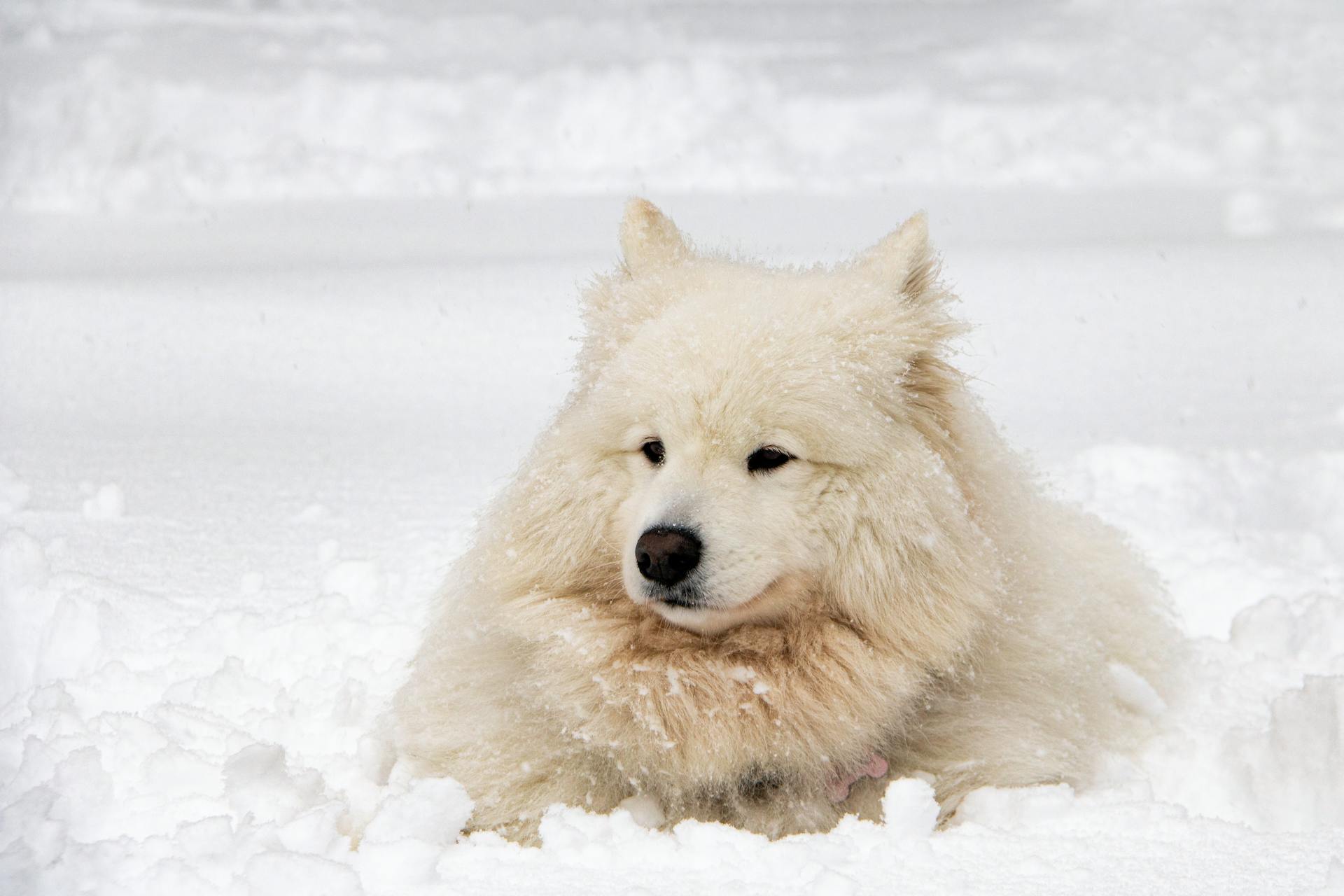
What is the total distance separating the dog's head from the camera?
10.2 feet

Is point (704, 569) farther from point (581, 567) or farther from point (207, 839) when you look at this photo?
point (207, 839)

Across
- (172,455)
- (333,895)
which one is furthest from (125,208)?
(333,895)

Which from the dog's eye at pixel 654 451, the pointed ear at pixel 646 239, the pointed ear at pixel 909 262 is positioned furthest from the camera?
the pointed ear at pixel 646 239

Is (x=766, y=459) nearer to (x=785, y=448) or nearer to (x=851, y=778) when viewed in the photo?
(x=785, y=448)

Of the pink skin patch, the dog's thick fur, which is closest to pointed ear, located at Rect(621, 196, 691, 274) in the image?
the dog's thick fur

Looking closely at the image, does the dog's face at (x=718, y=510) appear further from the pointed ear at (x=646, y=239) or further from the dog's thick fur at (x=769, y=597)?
the pointed ear at (x=646, y=239)

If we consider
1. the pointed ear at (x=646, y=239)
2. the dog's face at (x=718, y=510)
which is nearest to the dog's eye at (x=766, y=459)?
the dog's face at (x=718, y=510)

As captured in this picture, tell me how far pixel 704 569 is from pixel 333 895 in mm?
1111

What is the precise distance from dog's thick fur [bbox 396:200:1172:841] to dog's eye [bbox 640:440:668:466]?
0.03 meters

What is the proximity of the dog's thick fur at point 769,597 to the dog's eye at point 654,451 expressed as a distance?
0.09 feet

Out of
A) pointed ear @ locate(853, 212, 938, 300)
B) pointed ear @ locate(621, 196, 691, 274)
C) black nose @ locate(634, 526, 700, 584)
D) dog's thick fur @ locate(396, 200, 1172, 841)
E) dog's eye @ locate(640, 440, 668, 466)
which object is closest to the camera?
black nose @ locate(634, 526, 700, 584)

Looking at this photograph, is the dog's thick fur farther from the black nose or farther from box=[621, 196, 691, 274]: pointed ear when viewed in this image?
box=[621, 196, 691, 274]: pointed ear

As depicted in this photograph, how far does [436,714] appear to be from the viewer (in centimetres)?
351

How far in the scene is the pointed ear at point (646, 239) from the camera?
380cm
